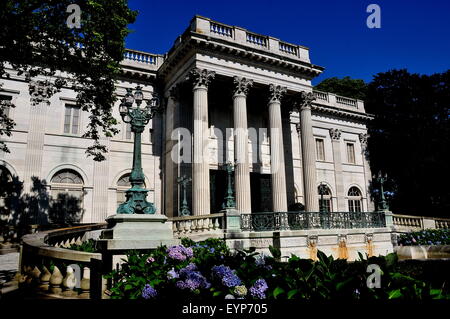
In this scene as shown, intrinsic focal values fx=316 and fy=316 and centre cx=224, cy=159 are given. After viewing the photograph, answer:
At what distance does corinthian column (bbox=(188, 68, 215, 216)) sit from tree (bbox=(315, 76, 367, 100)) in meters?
27.4

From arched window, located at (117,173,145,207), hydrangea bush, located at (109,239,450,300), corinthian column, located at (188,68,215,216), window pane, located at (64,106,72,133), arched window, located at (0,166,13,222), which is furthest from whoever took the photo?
arched window, located at (117,173,145,207)

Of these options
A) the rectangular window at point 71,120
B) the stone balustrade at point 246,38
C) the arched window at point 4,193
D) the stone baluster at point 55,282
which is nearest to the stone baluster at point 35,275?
the stone baluster at point 55,282

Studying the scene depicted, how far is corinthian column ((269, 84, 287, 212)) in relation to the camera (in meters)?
19.1

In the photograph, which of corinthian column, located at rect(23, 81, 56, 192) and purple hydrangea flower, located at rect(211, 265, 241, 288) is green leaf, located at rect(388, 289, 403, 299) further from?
corinthian column, located at rect(23, 81, 56, 192)

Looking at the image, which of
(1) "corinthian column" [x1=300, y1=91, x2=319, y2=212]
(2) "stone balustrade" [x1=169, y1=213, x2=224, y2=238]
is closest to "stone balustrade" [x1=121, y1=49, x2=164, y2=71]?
(1) "corinthian column" [x1=300, y1=91, x2=319, y2=212]

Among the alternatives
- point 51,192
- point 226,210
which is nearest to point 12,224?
point 51,192

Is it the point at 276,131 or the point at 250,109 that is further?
the point at 250,109

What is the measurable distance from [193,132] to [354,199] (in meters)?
17.9

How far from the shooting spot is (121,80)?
21609mm

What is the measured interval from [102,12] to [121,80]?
36.8 feet

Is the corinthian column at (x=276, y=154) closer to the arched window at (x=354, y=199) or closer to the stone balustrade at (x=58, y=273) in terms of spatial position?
the arched window at (x=354, y=199)

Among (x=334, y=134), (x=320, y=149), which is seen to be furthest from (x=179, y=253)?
(x=334, y=134)

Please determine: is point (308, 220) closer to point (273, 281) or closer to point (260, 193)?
point (260, 193)

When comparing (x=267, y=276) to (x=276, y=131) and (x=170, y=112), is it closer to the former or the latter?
(x=276, y=131)
